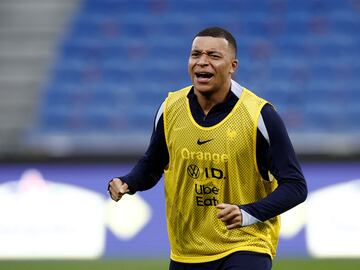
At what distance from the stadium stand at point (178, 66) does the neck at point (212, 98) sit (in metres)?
7.08

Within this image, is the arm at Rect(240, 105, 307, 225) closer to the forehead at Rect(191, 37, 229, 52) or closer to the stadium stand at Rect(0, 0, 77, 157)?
the forehead at Rect(191, 37, 229, 52)

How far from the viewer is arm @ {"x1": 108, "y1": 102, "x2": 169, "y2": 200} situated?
507cm

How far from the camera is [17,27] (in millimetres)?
14586

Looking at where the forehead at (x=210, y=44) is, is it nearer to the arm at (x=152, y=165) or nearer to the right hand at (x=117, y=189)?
the arm at (x=152, y=165)

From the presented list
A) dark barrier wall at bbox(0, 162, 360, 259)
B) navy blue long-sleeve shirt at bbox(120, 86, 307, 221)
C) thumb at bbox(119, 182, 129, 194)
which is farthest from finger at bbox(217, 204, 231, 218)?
dark barrier wall at bbox(0, 162, 360, 259)

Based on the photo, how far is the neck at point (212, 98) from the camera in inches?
195

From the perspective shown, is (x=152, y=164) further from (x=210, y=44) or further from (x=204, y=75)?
(x=210, y=44)

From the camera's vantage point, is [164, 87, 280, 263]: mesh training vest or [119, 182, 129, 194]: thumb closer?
[164, 87, 280, 263]: mesh training vest

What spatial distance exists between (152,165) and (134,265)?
420 centimetres

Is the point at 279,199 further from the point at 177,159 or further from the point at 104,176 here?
the point at 104,176

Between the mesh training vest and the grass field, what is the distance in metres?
4.16

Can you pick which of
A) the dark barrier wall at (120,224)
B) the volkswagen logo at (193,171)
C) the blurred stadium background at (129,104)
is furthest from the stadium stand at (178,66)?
the volkswagen logo at (193,171)

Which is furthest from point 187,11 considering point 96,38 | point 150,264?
point 150,264

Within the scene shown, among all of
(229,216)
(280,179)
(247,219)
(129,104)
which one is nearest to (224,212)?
(229,216)
